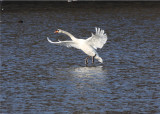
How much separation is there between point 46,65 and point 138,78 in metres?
6.01

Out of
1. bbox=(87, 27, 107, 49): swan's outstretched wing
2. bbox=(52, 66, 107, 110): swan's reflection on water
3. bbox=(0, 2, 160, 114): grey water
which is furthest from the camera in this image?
bbox=(87, 27, 107, 49): swan's outstretched wing

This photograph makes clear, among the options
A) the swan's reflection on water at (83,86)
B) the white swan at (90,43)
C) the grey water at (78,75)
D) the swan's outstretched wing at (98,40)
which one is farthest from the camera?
the white swan at (90,43)

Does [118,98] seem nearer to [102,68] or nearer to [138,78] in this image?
[138,78]

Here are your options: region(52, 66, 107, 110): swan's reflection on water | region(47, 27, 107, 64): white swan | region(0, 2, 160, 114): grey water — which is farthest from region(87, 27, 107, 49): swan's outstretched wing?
region(52, 66, 107, 110): swan's reflection on water

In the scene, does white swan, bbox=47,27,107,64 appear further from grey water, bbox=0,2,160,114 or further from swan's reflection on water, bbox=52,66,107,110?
swan's reflection on water, bbox=52,66,107,110

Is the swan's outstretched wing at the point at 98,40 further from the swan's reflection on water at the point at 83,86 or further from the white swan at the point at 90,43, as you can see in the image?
the swan's reflection on water at the point at 83,86

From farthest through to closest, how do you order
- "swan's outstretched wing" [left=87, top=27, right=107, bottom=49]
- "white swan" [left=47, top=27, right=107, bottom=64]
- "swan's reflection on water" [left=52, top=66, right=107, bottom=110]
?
"white swan" [left=47, top=27, right=107, bottom=64], "swan's outstretched wing" [left=87, top=27, right=107, bottom=49], "swan's reflection on water" [left=52, top=66, right=107, bottom=110]

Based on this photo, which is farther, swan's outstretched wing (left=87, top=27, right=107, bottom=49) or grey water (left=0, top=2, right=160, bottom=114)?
swan's outstretched wing (left=87, top=27, right=107, bottom=49)

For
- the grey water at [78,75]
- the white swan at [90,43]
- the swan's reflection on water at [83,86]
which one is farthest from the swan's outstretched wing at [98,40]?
the swan's reflection on water at [83,86]

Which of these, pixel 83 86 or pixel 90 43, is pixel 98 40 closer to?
pixel 90 43

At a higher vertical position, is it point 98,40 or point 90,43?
point 98,40

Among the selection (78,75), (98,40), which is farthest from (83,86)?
(98,40)

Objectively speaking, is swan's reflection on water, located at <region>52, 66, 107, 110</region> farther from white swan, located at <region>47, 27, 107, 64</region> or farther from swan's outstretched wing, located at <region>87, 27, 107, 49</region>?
swan's outstretched wing, located at <region>87, 27, 107, 49</region>

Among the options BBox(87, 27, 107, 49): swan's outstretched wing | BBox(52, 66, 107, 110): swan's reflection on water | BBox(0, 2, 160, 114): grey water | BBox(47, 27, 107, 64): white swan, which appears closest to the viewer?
BBox(0, 2, 160, 114): grey water
